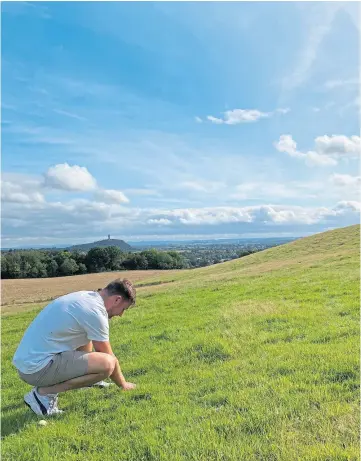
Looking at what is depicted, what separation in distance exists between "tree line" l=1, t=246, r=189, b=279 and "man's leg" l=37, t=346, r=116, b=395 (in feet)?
286

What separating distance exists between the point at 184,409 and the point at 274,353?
8.64ft

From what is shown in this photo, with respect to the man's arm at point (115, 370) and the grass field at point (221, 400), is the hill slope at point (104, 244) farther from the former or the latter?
the man's arm at point (115, 370)

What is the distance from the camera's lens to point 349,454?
3.96 meters

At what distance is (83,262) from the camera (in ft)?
325

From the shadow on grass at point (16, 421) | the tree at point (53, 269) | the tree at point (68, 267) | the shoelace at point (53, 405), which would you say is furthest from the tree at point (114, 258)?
the shoelace at point (53, 405)

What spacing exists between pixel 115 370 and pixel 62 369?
0.87 metres

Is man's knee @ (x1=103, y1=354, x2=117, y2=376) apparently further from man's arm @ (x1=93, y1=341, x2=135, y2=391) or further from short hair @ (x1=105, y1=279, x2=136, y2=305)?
short hair @ (x1=105, y1=279, x2=136, y2=305)

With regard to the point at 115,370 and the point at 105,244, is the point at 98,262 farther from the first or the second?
the point at 115,370

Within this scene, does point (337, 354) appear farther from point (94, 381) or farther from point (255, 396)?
point (94, 381)

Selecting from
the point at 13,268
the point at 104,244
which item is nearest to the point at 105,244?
the point at 104,244

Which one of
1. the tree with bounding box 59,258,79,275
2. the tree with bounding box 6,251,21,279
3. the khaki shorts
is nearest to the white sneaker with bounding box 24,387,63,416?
the khaki shorts

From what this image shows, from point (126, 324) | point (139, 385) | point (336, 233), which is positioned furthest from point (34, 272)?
point (139, 385)

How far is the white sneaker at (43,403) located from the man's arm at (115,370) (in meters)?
0.96

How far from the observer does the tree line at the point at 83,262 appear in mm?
93750
